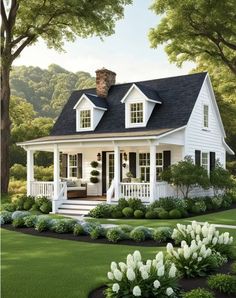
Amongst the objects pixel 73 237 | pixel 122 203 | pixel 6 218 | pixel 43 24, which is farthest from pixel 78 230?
pixel 43 24

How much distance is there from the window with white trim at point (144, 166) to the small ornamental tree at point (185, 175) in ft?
7.44

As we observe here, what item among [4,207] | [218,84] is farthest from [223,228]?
[218,84]

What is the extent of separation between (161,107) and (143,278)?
57.4 feet

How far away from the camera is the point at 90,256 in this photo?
9664mm

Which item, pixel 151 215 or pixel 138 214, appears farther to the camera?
pixel 138 214

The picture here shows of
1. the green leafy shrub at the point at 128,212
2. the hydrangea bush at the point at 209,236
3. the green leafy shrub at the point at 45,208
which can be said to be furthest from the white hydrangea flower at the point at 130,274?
the green leafy shrub at the point at 45,208

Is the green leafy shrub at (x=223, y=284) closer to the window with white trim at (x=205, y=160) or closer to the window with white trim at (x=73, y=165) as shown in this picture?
the window with white trim at (x=205, y=160)

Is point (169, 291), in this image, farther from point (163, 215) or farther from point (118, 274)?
point (163, 215)

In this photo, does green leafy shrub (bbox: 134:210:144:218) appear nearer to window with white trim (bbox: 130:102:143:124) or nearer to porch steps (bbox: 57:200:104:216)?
porch steps (bbox: 57:200:104:216)

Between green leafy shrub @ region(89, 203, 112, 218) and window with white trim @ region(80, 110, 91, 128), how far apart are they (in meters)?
6.65

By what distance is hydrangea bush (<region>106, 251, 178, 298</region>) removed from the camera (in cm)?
608

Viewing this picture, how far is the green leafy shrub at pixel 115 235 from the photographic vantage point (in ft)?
37.6

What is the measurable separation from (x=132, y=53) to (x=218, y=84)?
80.9 feet

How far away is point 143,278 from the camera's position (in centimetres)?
615
